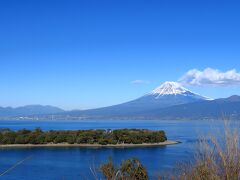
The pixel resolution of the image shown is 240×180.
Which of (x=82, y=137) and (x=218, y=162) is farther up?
(x=218, y=162)

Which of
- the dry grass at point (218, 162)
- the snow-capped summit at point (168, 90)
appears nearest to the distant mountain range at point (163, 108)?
the snow-capped summit at point (168, 90)

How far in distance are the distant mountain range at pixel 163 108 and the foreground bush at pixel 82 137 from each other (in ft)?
145

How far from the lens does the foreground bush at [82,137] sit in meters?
34.3

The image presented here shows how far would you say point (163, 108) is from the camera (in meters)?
131

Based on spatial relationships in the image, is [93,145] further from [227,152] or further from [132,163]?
[227,152]

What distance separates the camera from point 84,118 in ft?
466

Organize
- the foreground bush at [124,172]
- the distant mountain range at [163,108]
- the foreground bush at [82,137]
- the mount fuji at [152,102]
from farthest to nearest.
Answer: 1. the mount fuji at [152,102]
2. the distant mountain range at [163,108]
3. the foreground bush at [82,137]
4. the foreground bush at [124,172]

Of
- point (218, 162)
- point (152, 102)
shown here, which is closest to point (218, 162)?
point (218, 162)

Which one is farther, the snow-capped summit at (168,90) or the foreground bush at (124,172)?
the snow-capped summit at (168,90)

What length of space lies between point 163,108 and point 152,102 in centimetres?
3814

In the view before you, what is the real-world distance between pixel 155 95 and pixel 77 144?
151077 mm

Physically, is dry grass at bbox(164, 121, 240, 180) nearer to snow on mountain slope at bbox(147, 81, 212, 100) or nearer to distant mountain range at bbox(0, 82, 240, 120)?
distant mountain range at bbox(0, 82, 240, 120)

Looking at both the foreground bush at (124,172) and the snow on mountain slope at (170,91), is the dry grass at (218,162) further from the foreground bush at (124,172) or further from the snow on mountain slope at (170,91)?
the snow on mountain slope at (170,91)

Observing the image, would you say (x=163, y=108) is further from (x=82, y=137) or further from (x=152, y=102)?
(x=82, y=137)
